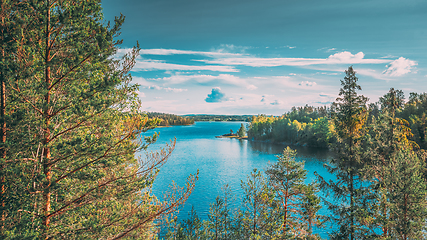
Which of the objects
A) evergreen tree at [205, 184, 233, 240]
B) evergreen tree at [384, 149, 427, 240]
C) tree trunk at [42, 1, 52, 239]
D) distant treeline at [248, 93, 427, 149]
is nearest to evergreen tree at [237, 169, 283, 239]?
evergreen tree at [205, 184, 233, 240]

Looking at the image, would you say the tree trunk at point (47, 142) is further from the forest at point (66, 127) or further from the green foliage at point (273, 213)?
the green foliage at point (273, 213)

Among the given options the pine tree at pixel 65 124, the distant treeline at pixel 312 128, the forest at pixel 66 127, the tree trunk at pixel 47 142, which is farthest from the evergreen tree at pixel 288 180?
the distant treeline at pixel 312 128

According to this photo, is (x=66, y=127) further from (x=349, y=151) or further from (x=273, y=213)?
(x=349, y=151)

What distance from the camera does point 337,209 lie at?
12047 millimetres

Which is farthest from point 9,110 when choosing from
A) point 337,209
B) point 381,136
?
point 381,136

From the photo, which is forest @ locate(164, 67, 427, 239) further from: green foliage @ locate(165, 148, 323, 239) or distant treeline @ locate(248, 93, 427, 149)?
distant treeline @ locate(248, 93, 427, 149)

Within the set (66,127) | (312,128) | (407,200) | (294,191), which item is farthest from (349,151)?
(312,128)

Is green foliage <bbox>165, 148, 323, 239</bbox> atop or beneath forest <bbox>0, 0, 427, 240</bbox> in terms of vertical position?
beneath

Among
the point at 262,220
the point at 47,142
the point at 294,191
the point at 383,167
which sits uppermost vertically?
the point at 47,142

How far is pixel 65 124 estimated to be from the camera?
5.36m

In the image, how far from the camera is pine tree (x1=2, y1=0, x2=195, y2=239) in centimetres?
466

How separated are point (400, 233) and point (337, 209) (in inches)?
105

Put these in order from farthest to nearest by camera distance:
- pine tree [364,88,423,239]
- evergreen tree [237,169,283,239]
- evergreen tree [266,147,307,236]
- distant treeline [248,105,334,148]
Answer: distant treeline [248,105,334,148] → evergreen tree [266,147,307,236] → evergreen tree [237,169,283,239] → pine tree [364,88,423,239]

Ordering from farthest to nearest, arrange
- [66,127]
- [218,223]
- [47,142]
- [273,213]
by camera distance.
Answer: [218,223]
[273,213]
[66,127]
[47,142]
